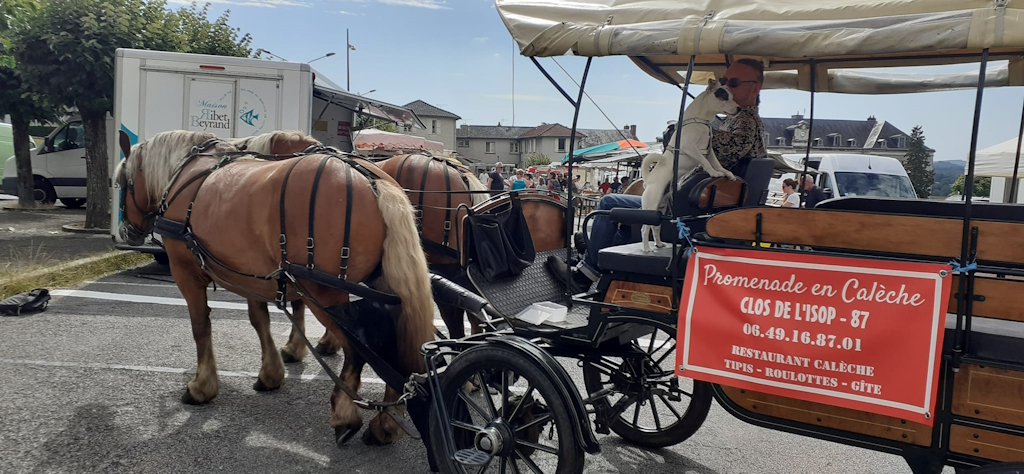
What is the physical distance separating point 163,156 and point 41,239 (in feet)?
26.2

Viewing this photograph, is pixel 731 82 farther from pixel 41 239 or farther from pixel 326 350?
pixel 41 239

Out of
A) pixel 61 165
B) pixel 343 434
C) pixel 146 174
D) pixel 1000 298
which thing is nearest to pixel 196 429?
pixel 343 434

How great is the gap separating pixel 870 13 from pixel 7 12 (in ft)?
31.6

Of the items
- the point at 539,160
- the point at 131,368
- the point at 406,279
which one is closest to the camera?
the point at 406,279

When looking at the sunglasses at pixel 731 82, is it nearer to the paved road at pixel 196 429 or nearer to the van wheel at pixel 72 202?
the paved road at pixel 196 429

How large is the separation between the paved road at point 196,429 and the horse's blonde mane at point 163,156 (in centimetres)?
140

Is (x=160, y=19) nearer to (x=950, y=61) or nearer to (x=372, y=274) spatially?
(x=372, y=274)

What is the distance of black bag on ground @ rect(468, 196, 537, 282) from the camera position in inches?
154

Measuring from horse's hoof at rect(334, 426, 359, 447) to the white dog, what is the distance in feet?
6.69

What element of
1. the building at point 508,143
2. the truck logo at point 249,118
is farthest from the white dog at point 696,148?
the building at point 508,143

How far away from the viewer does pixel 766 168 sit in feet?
12.1

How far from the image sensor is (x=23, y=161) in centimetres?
1429

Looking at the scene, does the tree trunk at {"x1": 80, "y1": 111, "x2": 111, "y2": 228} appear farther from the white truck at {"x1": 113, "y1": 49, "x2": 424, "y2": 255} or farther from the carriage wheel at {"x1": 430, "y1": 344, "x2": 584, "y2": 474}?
the carriage wheel at {"x1": 430, "y1": 344, "x2": 584, "y2": 474}

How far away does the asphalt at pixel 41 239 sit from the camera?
8.62 m
